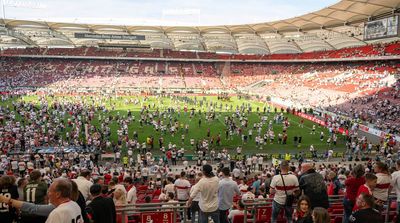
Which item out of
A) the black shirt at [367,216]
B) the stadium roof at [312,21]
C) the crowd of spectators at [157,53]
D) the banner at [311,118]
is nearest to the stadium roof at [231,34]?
the stadium roof at [312,21]

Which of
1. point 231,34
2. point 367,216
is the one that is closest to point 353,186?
point 367,216

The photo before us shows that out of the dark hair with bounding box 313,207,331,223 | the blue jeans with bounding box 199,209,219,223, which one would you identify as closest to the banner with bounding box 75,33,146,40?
the blue jeans with bounding box 199,209,219,223

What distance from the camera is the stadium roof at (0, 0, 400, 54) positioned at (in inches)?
2287

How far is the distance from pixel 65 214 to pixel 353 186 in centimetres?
471

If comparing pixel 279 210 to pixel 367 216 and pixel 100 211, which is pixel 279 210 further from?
pixel 100 211

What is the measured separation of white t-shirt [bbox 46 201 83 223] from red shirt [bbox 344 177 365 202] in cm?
454

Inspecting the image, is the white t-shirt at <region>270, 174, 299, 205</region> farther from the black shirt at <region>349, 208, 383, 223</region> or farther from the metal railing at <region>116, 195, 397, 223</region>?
the black shirt at <region>349, 208, 383, 223</region>

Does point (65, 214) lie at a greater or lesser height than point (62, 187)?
lesser

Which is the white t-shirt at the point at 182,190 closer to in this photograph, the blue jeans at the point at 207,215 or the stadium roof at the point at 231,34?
the blue jeans at the point at 207,215

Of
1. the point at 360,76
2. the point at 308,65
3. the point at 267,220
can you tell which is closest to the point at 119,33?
the point at 308,65

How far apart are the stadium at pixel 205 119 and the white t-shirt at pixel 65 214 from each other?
12 millimetres

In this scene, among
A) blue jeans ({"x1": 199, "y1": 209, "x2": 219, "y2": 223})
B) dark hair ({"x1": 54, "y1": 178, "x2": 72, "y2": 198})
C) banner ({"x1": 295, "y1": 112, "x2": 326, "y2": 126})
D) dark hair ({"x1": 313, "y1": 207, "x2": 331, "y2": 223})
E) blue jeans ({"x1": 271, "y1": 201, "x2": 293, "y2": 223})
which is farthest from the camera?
banner ({"x1": 295, "y1": 112, "x2": 326, "y2": 126})

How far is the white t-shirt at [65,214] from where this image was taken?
3.17m

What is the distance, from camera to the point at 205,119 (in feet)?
110
